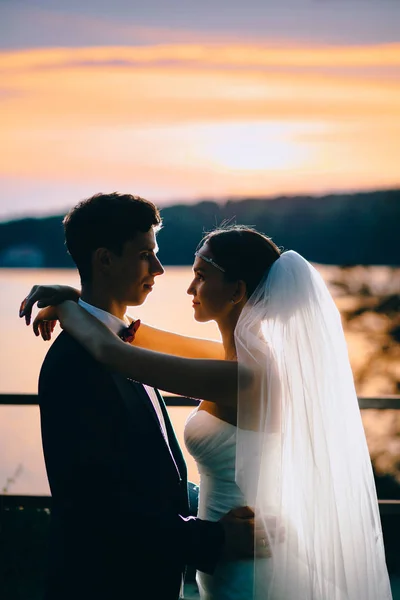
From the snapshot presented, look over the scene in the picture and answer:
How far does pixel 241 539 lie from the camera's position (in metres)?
2.79

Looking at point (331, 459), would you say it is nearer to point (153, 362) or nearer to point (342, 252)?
point (153, 362)

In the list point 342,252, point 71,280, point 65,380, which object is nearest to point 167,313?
point 71,280

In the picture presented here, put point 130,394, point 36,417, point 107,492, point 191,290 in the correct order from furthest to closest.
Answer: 1. point 36,417
2. point 191,290
3. point 130,394
4. point 107,492

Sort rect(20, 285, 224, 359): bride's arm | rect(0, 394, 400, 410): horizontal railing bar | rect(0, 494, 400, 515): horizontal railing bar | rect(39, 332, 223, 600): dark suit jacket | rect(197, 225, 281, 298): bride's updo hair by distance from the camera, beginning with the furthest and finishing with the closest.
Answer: rect(0, 494, 400, 515): horizontal railing bar
rect(0, 394, 400, 410): horizontal railing bar
rect(20, 285, 224, 359): bride's arm
rect(197, 225, 281, 298): bride's updo hair
rect(39, 332, 223, 600): dark suit jacket

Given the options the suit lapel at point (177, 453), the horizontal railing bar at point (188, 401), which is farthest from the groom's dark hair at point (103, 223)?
the horizontal railing bar at point (188, 401)

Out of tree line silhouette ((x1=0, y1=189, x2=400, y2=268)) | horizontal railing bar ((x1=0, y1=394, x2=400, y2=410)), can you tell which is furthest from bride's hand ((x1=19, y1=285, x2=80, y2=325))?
tree line silhouette ((x1=0, y1=189, x2=400, y2=268))

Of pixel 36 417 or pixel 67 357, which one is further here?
Answer: pixel 36 417

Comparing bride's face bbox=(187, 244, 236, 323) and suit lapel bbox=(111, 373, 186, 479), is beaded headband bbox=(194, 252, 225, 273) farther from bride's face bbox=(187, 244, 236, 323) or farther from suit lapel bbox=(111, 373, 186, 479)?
suit lapel bbox=(111, 373, 186, 479)

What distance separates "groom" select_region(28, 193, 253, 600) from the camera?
261 centimetres

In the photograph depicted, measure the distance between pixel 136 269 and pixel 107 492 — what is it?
0.78 m

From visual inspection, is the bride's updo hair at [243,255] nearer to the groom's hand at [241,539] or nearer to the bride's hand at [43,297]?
the bride's hand at [43,297]

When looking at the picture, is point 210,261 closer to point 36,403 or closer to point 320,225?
point 36,403

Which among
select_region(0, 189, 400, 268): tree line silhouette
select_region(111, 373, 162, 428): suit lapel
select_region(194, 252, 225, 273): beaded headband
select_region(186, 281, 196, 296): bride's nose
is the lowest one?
select_region(111, 373, 162, 428): suit lapel

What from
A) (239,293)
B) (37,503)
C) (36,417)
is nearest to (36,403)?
(37,503)
